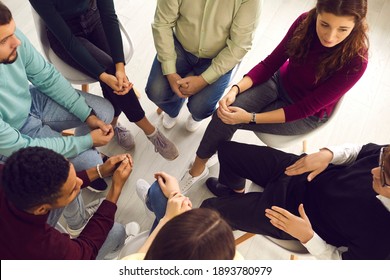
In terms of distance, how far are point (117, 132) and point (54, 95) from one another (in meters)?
0.54

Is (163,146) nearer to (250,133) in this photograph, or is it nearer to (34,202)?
(250,133)

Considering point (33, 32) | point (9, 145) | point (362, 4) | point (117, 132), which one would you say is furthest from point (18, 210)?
point (33, 32)

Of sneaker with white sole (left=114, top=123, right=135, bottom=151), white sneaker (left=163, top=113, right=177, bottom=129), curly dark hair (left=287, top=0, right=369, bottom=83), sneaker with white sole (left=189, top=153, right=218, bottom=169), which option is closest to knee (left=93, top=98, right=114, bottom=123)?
sneaker with white sole (left=114, top=123, right=135, bottom=151)

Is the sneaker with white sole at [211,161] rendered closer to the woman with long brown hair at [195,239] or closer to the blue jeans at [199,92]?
the blue jeans at [199,92]

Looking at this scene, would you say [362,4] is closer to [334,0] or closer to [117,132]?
[334,0]

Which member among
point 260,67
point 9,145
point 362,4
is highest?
point 362,4

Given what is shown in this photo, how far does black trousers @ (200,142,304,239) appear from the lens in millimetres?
1473

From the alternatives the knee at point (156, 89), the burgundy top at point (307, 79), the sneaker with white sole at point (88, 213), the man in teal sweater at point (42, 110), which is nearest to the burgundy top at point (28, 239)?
the man in teal sweater at point (42, 110)

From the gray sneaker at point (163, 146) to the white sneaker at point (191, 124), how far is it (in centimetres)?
22

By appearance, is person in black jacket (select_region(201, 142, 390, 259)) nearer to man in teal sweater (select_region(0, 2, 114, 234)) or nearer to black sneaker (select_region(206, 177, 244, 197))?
black sneaker (select_region(206, 177, 244, 197))

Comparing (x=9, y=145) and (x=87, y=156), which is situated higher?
(x=9, y=145)

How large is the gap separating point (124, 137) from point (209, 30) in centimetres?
82

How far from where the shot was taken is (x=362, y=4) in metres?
1.30
